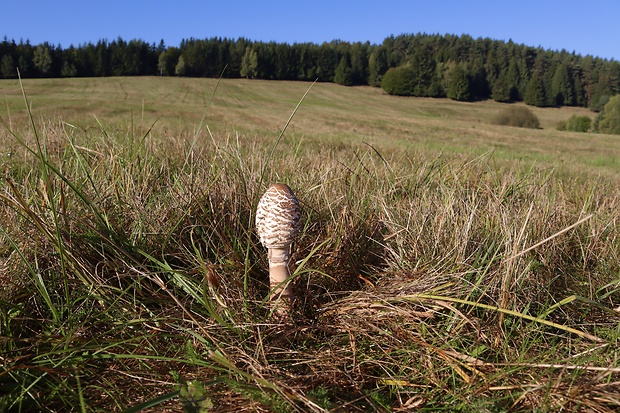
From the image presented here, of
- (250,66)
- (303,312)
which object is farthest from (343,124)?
(250,66)

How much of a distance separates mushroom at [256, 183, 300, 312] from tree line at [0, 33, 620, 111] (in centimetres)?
6191

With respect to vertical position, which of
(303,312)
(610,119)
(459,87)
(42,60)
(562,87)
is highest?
(562,87)

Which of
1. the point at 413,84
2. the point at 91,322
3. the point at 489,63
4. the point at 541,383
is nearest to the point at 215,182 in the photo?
the point at 91,322

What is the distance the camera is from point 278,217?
1520mm

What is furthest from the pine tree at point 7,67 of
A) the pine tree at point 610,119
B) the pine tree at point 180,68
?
the pine tree at point 610,119

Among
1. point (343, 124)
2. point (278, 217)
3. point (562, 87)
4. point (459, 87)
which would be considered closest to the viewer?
point (278, 217)

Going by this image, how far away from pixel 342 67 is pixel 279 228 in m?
73.4

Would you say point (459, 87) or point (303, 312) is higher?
point (459, 87)

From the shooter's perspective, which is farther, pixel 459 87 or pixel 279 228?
pixel 459 87

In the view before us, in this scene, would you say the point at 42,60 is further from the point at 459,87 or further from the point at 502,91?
the point at 502,91

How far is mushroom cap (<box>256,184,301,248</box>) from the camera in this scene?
60.1 inches

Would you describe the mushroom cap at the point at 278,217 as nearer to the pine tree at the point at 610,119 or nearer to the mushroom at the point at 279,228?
the mushroom at the point at 279,228

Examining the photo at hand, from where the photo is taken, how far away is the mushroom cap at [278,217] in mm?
1525

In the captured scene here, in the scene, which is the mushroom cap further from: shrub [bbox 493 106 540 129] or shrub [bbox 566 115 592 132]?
shrub [bbox 566 115 592 132]
